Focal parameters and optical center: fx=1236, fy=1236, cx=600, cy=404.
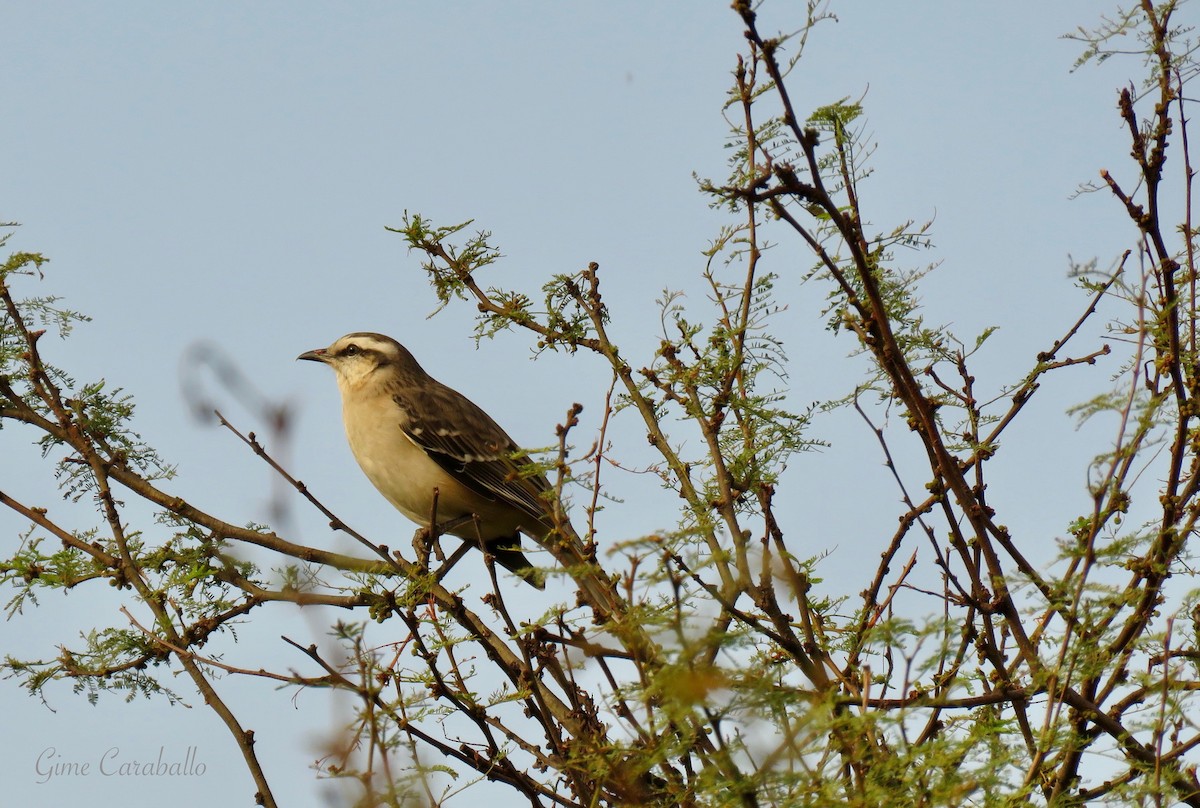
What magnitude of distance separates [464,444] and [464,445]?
1 centimetres

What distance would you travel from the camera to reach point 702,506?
4.16 meters

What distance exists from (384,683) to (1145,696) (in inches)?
91.1

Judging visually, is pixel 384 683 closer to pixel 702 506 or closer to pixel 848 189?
pixel 702 506

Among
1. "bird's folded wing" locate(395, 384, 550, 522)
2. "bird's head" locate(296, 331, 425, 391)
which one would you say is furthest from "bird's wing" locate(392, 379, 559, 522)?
"bird's head" locate(296, 331, 425, 391)

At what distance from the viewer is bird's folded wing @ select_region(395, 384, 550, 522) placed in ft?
24.6

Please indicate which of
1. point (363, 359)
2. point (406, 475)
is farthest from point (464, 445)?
point (363, 359)

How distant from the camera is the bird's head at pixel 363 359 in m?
8.46

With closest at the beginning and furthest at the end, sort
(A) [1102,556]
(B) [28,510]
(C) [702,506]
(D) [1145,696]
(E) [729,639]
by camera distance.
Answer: (E) [729,639] → (A) [1102,556] → (D) [1145,696] → (C) [702,506] → (B) [28,510]

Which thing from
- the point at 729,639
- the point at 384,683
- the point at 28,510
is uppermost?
the point at 28,510

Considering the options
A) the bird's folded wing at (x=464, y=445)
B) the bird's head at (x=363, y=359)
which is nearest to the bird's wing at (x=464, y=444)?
the bird's folded wing at (x=464, y=445)

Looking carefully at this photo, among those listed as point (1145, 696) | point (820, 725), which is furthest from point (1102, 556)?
point (820, 725)

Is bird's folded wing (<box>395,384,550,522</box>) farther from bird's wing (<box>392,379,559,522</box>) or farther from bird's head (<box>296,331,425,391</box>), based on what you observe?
bird's head (<box>296,331,425,391</box>)

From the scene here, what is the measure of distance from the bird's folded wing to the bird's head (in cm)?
28

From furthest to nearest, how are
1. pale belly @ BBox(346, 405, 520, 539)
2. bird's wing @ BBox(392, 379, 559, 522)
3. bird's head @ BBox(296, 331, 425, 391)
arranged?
bird's head @ BBox(296, 331, 425, 391)
pale belly @ BBox(346, 405, 520, 539)
bird's wing @ BBox(392, 379, 559, 522)
